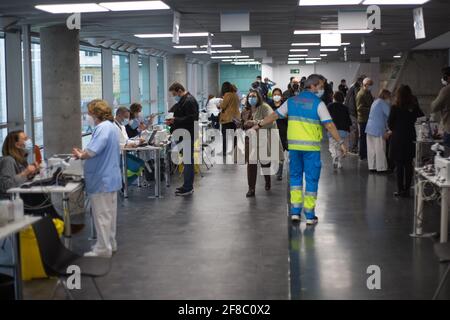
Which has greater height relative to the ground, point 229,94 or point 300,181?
point 229,94

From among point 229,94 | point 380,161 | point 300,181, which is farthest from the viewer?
point 229,94

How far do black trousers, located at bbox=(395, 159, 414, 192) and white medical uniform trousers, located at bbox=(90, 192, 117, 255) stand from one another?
15.3ft

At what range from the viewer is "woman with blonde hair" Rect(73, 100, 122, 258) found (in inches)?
239

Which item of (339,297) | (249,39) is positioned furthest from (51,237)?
(249,39)

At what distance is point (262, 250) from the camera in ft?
21.6

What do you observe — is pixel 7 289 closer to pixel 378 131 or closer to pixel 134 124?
pixel 134 124

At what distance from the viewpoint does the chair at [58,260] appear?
4477 millimetres

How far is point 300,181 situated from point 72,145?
4.25 metres

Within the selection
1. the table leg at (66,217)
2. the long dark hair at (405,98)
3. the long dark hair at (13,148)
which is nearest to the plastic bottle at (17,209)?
the table leg at (66,217)

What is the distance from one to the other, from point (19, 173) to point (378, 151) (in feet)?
23.9

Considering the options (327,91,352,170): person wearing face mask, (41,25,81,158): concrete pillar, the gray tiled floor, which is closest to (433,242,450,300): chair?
the gray tiled floor
